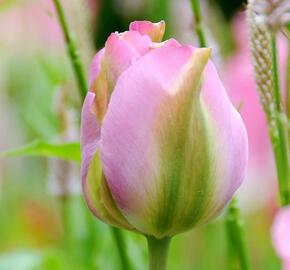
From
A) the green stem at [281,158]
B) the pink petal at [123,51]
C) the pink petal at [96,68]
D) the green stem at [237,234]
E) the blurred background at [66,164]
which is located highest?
the pink petal at [123,51]

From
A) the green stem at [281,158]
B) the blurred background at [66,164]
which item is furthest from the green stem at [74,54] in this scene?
the green stem at [281,158]

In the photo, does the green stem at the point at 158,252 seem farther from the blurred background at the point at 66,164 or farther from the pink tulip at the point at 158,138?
the blurred background at the point at 66,164

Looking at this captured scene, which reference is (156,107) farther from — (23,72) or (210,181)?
(23,72)

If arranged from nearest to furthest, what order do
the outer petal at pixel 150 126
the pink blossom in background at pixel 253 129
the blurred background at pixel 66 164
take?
1. the outer petal at pixel 150 126
2. the blurred background at pixel 66 164
3. the pink blossom in background at pixel 253 129

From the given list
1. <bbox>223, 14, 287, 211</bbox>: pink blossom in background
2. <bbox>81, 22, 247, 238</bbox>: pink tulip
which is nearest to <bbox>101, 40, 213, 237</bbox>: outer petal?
<bbox>81, 22, 247, 238</bbox>: pink tulip

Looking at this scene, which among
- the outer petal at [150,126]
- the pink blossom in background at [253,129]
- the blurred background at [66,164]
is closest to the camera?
A: the outer petal at [150,126]
